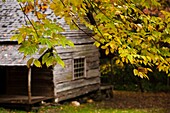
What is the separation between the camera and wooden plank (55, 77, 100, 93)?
759 inches

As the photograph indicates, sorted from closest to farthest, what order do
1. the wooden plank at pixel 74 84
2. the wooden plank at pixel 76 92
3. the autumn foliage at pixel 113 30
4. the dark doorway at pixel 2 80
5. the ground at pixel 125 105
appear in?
the autumn foliage at pixel 113 30 < the ground at pixel 125 105 < the wooden plank at pixel 74 84 < the wooden plank at pixel 76 92 < the dark doorway at pixel 2 80

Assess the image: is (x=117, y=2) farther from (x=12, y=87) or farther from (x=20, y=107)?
(x=12, y=87)

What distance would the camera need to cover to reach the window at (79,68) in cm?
2083

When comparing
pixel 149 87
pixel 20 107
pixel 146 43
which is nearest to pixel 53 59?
pixel 146 43

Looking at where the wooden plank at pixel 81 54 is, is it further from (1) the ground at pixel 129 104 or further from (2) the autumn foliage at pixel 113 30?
(2) the autumn foliage at pixel 113 30

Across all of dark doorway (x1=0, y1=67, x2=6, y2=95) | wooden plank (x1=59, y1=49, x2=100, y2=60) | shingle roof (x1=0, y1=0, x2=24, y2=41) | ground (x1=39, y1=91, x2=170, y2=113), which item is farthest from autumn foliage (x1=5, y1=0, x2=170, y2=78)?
dark doorway (x1=0, y1=67, x2=6, y2=95)

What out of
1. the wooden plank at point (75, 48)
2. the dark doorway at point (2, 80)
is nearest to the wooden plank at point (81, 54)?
the wooden plank at point (75, 48)

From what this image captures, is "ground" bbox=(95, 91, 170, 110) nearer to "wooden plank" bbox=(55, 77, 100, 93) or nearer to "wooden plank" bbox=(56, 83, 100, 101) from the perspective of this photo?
"wooden plank" bbox=(56, 83, 100, 101)

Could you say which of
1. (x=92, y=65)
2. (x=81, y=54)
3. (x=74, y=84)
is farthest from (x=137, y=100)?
(x=81, y=54)

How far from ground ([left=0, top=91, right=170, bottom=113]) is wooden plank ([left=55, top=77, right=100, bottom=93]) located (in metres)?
0.82

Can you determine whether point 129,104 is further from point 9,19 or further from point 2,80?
point 9,19

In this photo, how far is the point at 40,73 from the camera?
1920 centimetres

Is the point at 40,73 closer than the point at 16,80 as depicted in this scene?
Yes

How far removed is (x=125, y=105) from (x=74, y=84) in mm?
2859
